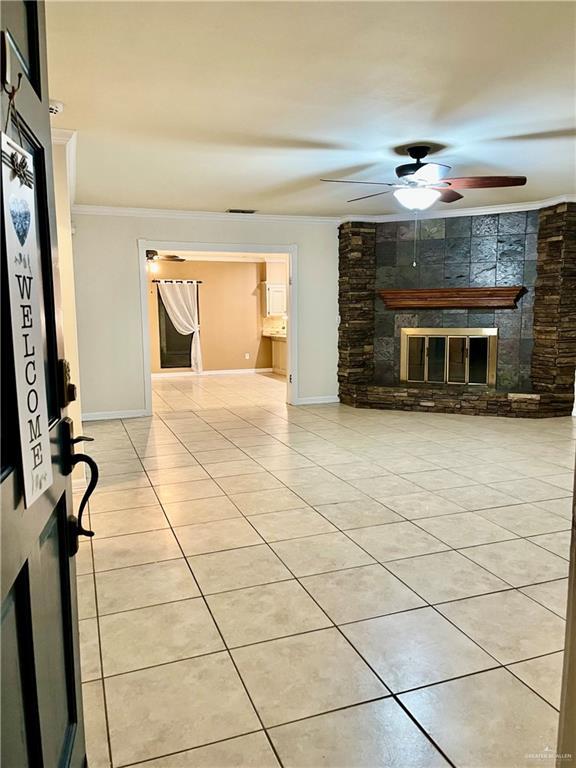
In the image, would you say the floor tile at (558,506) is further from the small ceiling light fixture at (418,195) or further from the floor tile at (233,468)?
the small ceiling light fixture at (418,195)

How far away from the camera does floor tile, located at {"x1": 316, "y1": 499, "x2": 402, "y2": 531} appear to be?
3209 millimetres

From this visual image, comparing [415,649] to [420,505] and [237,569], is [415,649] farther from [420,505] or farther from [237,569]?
[420,505]

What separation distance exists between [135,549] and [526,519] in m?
2.31

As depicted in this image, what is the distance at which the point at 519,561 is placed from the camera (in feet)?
8.91

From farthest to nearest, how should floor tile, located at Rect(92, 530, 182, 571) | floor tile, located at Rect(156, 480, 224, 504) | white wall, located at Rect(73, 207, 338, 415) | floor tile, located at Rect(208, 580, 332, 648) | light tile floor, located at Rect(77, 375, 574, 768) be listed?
white wall, located at Rect(73, 207, 338, 415)
floor tile, located at Rect(156, 480, 224, 504)
floor tile, located at Rect(92, 530, 182, 571)
floor tile, located at Rect(208, 580, 332, 648)
light tile floor, located at Rect(77, 375, 574, 768)

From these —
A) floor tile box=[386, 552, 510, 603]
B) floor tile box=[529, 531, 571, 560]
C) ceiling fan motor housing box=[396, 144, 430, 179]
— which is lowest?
floor tile box=[386, 552, 510, 603]

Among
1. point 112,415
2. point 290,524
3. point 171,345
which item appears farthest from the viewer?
point 171,345

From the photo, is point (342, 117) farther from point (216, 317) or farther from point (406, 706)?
point (216, 317)

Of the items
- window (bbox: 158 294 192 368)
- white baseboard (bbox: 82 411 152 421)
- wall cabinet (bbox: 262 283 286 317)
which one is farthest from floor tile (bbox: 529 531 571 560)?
window (bbox: 158 294 192 368)

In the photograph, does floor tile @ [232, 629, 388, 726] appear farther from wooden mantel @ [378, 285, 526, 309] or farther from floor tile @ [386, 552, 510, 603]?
wooden mantel @ [378, 285, 526, 309]

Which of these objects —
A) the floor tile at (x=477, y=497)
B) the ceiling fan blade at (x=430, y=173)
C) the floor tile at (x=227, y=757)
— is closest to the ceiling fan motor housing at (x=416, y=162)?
the ceiling fan blade at (x=430, y=173)

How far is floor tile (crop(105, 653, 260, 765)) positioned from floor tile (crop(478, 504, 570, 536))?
6.43 feet

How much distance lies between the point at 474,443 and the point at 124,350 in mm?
4098

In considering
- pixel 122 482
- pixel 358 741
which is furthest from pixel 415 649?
pixel 122 482
